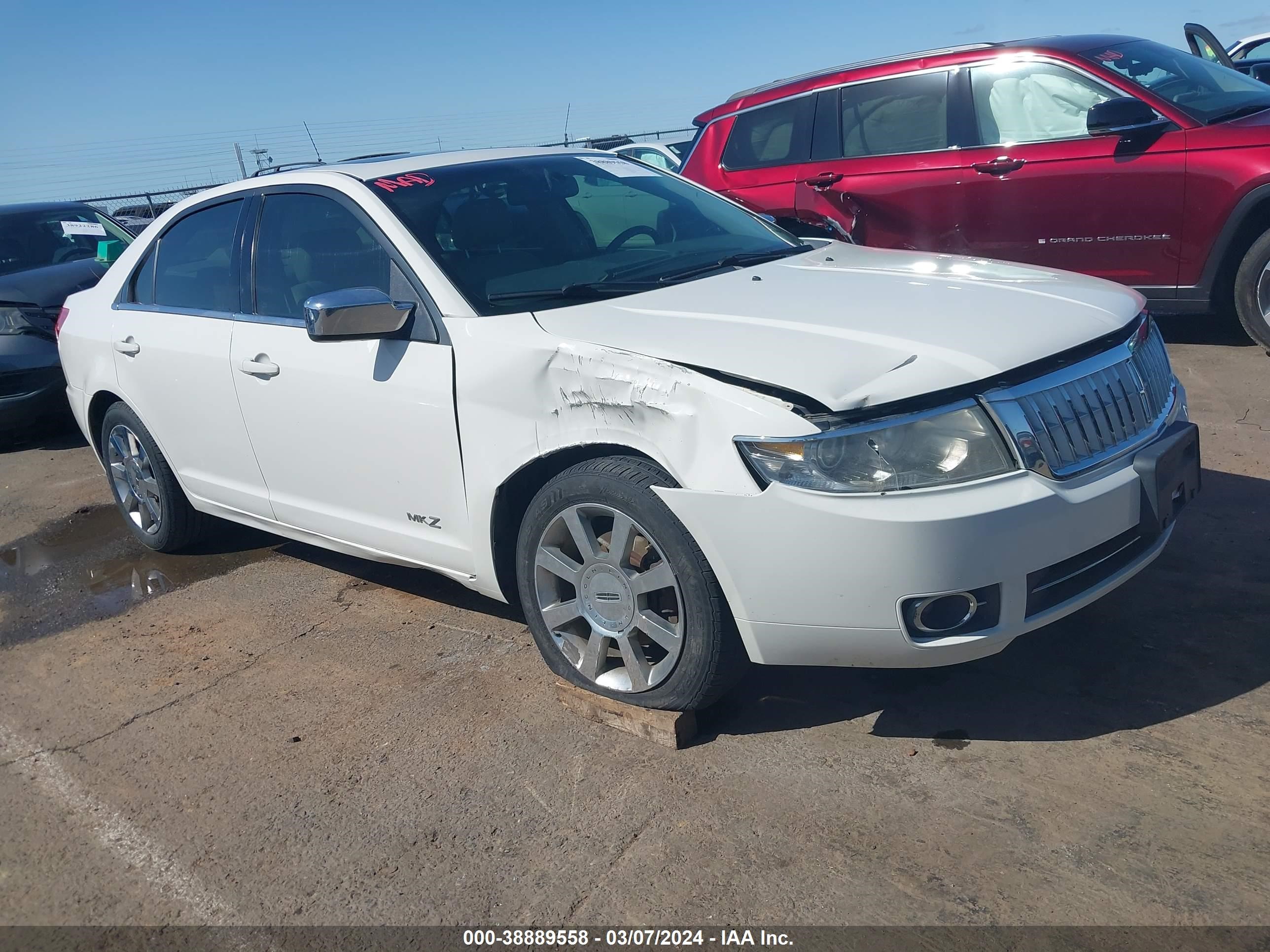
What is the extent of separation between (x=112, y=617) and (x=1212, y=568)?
4.20m

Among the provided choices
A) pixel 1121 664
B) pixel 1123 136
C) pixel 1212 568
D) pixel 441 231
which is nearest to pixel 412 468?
pixel 441 231

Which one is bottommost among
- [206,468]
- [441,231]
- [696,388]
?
[206,468]

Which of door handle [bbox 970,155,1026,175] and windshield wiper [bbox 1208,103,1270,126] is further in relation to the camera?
door handle [bbox 970,155,1026,175]

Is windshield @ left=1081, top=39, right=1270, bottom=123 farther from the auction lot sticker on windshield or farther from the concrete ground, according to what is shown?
the auction lot sticker on windshield

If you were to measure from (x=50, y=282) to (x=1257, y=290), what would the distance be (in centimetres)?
789

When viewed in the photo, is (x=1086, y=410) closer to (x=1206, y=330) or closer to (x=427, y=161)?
(x=427, y=161)

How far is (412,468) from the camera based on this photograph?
350 centimetres

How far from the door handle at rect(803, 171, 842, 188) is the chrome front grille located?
173 inches

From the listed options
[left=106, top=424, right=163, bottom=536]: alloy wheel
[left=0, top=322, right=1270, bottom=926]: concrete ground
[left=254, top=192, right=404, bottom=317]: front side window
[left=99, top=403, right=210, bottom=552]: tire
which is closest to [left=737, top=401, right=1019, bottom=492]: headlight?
[left=0, top=322, right=1270, bottom=926]: concrete ground

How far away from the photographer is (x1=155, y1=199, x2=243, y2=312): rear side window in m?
4.30

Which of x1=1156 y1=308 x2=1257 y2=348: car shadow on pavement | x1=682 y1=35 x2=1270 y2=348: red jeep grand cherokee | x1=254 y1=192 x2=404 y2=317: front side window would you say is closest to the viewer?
x1=254 y1=192 x2=404 y2=317: front side window

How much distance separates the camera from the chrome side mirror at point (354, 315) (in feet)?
10.9

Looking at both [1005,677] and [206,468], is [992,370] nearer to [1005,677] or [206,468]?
[1005,677]

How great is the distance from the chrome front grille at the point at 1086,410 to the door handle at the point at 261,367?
248cm
